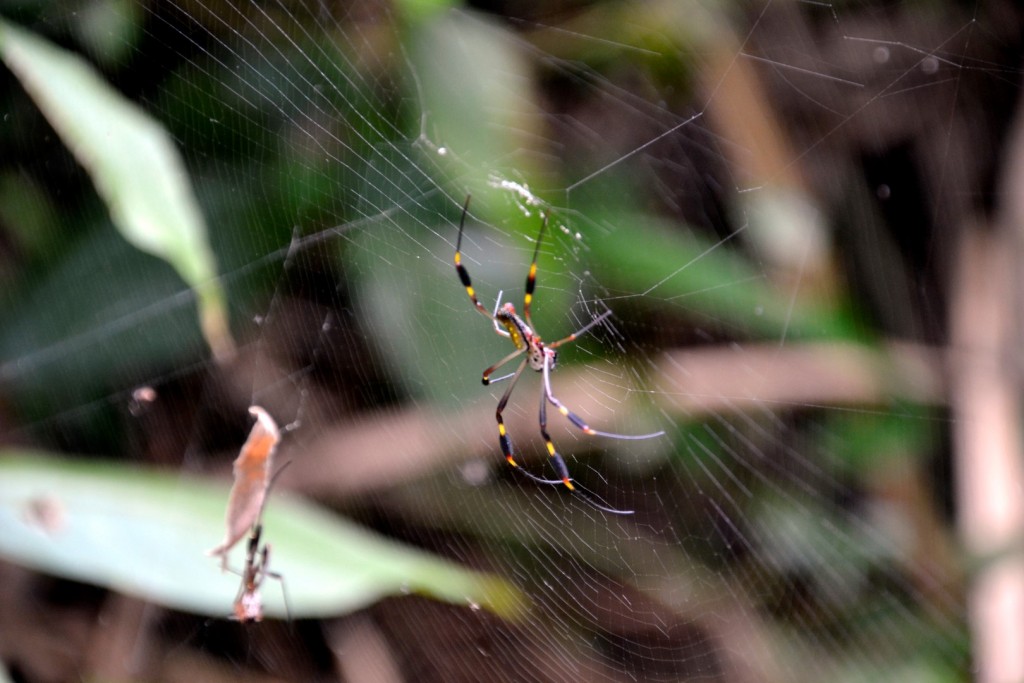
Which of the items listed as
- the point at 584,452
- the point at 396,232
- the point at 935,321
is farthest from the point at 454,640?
the point at 935,321

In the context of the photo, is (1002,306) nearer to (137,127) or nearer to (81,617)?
(137,127)

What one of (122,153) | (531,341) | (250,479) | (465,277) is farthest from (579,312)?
(122,153)

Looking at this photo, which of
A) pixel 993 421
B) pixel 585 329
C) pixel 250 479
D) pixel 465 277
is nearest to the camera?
pixel 250 479

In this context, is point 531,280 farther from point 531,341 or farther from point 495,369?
point 495,369

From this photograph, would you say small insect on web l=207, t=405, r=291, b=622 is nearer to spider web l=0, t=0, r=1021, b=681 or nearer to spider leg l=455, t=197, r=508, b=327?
spider leg l=455, t=197, r=508, b=327

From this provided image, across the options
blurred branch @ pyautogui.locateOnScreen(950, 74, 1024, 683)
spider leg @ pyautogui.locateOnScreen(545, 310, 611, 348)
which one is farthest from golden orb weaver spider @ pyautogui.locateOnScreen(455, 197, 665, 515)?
blurred branch @ pyautogui.locateOnScreen(950, 74, 1024, 683)

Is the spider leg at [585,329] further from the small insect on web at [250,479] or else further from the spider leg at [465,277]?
the small insect on web at [250,479]
